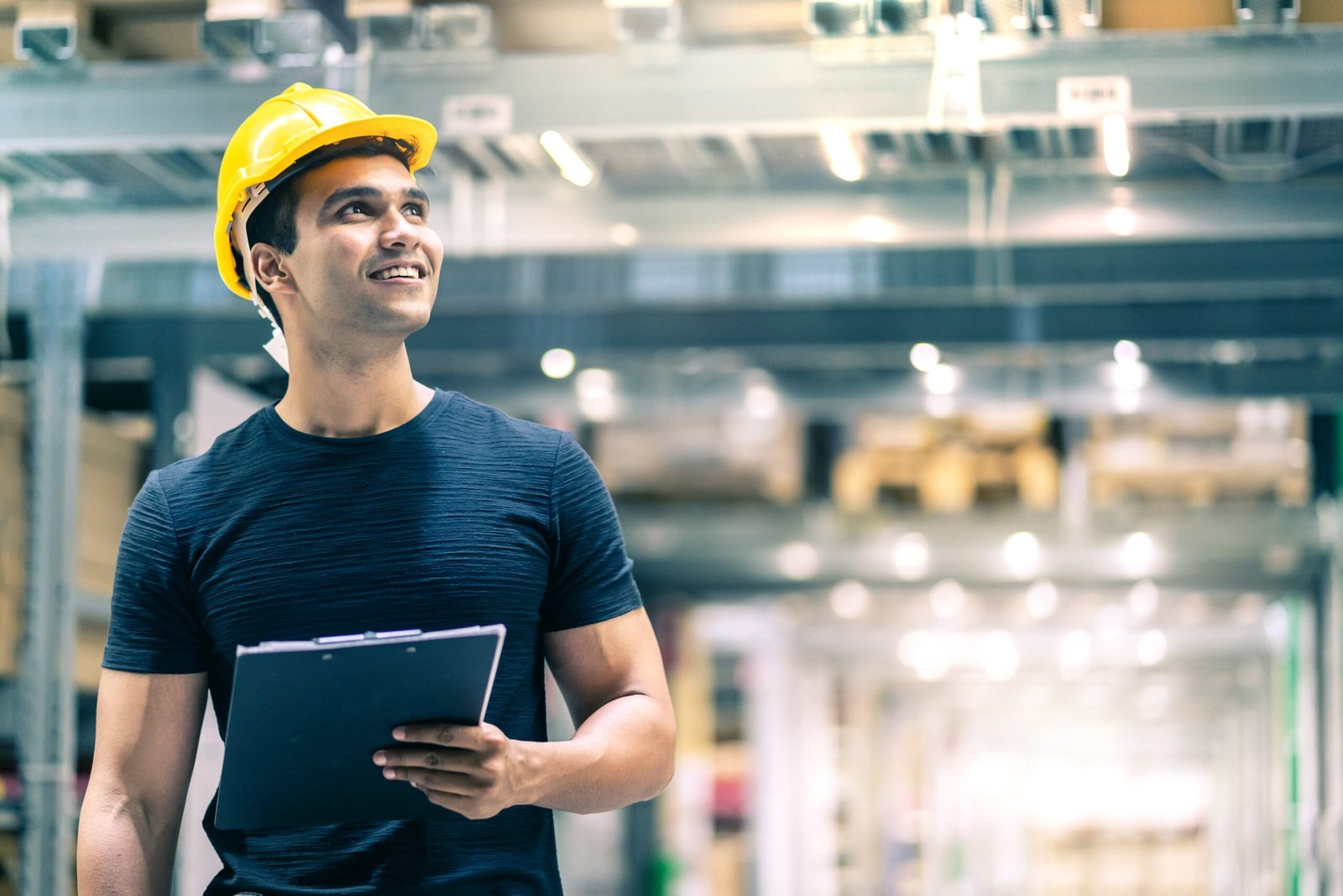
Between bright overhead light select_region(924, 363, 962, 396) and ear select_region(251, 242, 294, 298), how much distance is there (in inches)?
226

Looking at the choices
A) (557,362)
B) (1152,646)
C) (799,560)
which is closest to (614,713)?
(557,362)

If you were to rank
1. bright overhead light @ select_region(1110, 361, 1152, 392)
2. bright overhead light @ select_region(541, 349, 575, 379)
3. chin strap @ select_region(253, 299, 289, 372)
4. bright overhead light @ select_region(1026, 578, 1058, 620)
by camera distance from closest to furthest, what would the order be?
chin strap @ select_region(253, 299, 289, 372) → bright overhead light @ select_region(541, 349, 575, 379) → bright overhead light @ select_region(1110, 361, 1152, 392) → bright overhead light @ select_region(1026, 578, 1058, 620)

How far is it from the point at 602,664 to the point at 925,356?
16.8 feet

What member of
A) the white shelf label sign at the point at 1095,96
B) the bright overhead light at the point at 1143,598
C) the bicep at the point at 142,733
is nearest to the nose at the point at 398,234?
the bicep at the point at 142,733

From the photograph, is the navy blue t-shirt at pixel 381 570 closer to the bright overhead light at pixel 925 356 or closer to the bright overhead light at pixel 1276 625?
the bright overhead light at pixel 925 356

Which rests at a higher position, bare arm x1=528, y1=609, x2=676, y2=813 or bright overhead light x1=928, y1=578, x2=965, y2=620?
bare arm x1=528, y1=609, x2=676, y2=813

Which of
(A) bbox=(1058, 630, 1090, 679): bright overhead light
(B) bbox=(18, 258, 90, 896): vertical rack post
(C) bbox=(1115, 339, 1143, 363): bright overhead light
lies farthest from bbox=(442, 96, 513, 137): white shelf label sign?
(A) bbox=(1058, 630, 1090, 679): bright overhead light

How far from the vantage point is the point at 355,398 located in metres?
2.02

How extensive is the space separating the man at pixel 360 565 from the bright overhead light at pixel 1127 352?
486cm

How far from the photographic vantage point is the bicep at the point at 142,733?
6.51ft

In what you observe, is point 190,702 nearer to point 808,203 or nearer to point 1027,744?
point 808,203

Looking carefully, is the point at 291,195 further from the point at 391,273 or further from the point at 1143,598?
the point at 1143,598

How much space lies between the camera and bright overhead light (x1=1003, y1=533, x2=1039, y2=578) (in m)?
10.4

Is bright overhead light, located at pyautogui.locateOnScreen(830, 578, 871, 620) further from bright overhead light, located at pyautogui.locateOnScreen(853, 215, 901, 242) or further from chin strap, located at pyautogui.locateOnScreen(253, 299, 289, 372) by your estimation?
chin strap, located at pyautogui.locateOnScreen(253, 299, 289, 372)
